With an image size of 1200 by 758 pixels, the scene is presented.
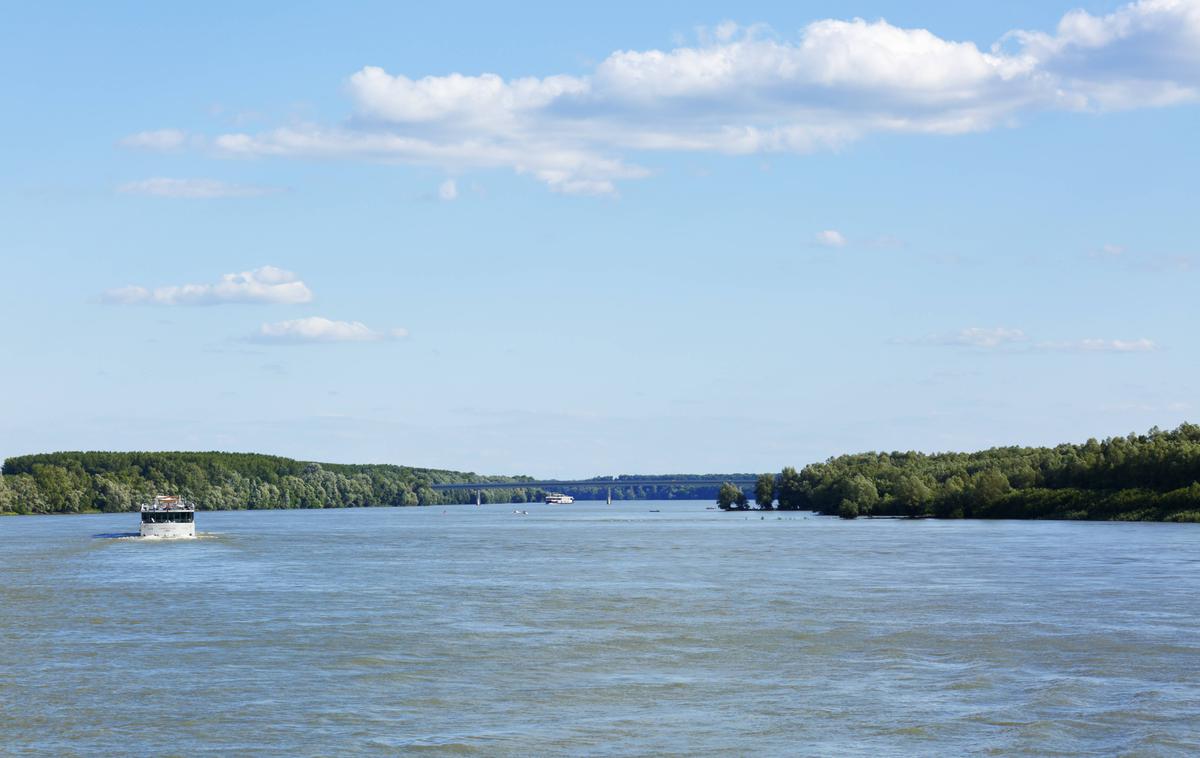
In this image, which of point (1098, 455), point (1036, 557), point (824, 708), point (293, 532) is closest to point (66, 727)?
point (824, 708)

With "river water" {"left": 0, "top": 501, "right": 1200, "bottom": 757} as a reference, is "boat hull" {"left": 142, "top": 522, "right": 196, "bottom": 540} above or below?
above

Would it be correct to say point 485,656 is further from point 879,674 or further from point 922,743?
point 922,743

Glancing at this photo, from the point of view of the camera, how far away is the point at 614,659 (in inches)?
1828

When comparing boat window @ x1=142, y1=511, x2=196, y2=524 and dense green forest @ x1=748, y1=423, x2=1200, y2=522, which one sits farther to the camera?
dense green forest @ x1=748, y1=423, x2=1200, y2=522

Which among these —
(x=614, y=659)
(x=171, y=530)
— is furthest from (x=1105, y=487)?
(x=614, y=659)

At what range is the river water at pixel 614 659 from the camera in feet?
110

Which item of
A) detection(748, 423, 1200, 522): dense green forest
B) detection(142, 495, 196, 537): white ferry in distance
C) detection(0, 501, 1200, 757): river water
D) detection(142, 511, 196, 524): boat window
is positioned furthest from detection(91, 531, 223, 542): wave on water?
detection(748, 423, 1200, 522): dense green forest

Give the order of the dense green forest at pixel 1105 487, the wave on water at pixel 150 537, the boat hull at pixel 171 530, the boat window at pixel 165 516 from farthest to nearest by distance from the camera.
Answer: the dense green forest at pixel 1105 487, the boat window at pixel 165 516, the boat hull at pixel 171 530, the wave on water at pixel 150 537

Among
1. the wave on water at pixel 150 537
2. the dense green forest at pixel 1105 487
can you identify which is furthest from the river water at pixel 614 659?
the dense green forest at pixel 1105 487

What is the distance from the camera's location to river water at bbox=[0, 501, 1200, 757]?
33656 mm

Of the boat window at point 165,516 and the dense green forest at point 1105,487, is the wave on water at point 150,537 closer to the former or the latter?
the boat window at point 165,516

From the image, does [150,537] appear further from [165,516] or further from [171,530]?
[165,516]

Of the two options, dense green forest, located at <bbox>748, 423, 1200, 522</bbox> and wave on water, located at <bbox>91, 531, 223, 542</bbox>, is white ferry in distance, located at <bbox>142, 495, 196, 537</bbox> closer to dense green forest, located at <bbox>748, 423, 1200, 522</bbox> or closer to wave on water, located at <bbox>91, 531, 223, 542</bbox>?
wave on water, located at <bbox>91, 531, 223, 542</bbox>

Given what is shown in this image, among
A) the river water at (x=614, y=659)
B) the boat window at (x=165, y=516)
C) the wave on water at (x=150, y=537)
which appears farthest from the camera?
the boat window at (x=165, y=516)
